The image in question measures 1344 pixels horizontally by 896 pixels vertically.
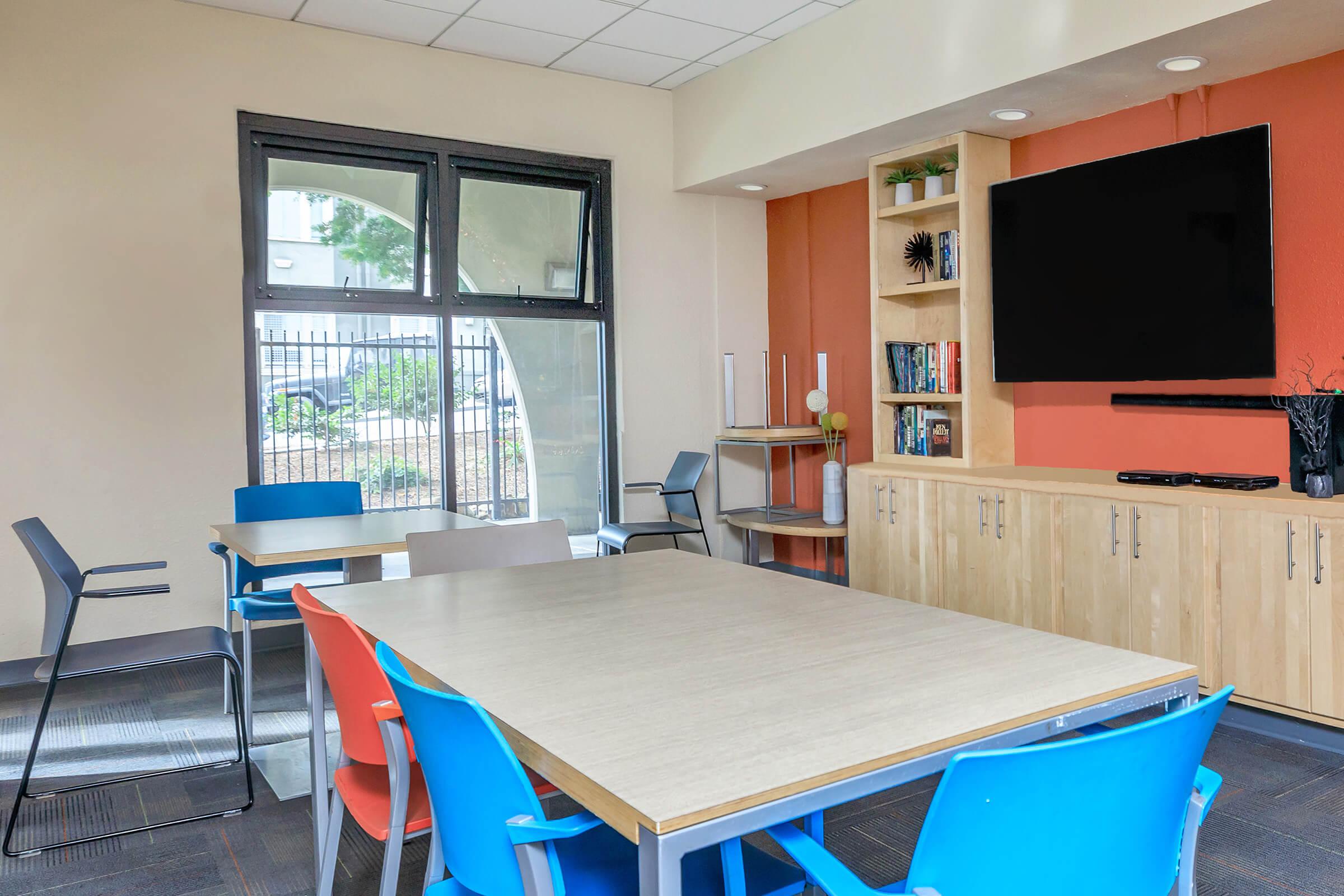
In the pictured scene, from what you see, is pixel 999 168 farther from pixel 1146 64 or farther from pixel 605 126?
pixel 605 126

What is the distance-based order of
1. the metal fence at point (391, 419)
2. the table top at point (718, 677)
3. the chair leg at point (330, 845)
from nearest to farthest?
the table top at point (718, 677) < the chair leg at point (330, 845) < the metal fence at point (391, 419)

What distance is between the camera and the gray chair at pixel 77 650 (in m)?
2.93

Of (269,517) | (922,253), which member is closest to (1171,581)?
(922,253)

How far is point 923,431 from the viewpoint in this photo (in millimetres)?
5266

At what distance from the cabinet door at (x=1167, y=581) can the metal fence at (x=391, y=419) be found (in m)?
3.52

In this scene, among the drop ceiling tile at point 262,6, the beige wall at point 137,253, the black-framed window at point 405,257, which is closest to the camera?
the beige wall at point 137,253

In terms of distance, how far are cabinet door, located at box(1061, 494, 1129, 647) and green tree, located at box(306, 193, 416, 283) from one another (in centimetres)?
372

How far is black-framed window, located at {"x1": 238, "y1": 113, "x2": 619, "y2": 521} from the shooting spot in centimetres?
515

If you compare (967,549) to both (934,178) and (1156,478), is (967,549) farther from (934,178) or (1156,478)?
(934,178)

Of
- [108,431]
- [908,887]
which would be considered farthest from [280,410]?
[908,887]

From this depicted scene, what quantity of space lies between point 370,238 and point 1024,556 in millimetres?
3823

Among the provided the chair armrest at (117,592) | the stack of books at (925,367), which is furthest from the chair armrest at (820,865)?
the stack of books at (925,367)

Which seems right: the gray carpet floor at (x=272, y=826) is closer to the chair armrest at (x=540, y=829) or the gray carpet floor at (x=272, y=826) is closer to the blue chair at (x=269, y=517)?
the blue chair at (x=269, y=517)

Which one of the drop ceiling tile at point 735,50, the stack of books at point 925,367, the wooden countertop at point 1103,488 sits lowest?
the wooden countertop at point 1103,488
